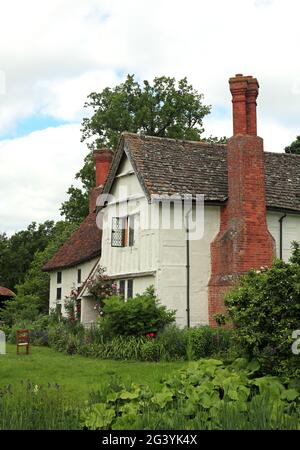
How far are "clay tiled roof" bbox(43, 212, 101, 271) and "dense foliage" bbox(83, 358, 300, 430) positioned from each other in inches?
798

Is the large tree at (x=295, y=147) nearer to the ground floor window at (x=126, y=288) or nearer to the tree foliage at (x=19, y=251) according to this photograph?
the ground floor window at (x=126, y=288)

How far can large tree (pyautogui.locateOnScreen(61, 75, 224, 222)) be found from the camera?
42688mm

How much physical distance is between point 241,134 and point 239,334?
45.5ft

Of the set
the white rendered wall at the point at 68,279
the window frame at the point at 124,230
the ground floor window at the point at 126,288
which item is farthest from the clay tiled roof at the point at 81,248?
the ground floor window at the point at 126,288

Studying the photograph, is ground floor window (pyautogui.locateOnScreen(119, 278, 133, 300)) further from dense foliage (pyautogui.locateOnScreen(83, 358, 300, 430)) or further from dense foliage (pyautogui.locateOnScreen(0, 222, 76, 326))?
dense foliage (pyautogui.locateOnScreen(83, 358, 300, 430))

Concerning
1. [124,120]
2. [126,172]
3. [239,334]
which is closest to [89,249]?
[126,172]

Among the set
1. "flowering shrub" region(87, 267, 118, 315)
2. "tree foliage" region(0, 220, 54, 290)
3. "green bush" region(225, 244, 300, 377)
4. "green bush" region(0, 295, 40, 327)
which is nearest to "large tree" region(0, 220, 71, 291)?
"tree foliage" region(0, 220, 54, 290)

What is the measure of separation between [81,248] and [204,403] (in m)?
24.5

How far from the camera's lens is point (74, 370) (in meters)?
16.0

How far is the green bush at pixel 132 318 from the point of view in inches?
778

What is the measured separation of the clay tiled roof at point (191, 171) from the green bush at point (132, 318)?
14.2 feet

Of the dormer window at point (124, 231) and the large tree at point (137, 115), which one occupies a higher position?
the large tree at point (137, 115)

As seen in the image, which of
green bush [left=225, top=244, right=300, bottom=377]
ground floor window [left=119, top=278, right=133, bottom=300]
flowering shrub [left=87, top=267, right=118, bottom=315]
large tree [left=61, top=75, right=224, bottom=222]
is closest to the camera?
green bush [left=225, top=244, right=300, bottom=377]

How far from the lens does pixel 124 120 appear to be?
42531 mm
